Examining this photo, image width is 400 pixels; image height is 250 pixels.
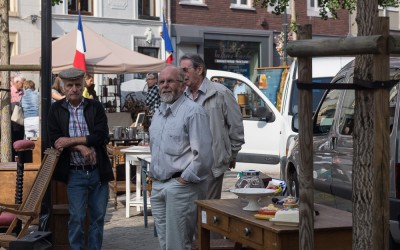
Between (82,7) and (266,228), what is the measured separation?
26.5 m

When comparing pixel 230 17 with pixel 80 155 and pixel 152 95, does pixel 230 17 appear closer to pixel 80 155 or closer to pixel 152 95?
pixel 152 95

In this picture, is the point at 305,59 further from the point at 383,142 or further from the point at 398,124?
the point at 398,124

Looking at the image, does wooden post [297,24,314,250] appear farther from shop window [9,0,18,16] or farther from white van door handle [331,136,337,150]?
shop window [9,0,18,16]

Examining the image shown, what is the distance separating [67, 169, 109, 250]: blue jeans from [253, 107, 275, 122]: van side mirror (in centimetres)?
698

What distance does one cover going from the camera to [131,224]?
1153cm

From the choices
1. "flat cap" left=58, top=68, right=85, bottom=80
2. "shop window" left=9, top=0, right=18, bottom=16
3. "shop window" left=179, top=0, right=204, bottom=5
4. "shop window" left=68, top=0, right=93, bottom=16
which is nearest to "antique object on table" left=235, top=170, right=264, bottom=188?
"flat cap" left=58, top=68, right=85, bottom=80

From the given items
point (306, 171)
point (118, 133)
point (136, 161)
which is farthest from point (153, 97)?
point (306, 171)

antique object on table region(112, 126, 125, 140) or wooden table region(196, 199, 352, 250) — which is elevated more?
antique object on table region(112, 126, 125, 140)

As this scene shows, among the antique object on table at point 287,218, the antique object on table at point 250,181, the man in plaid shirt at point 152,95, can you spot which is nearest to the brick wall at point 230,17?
the man in plaid shirt at point 152,95

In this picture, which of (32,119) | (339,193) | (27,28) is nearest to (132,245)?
(339,193)

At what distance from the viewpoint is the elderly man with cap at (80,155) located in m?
8.09

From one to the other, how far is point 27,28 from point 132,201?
18.0 m

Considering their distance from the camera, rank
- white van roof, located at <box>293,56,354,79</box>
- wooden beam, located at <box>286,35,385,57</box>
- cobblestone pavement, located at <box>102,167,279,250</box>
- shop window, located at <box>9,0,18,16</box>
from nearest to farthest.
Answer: wooden beam, located at <box>286,35,385,57</box> → cobblestone pavement, located at <box>102,167,279,250</box> → white van roof, located at <box>293,56,354,79</box> → shop window, located at <box>9,0,18,16</box>

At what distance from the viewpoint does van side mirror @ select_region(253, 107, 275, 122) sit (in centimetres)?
1506
